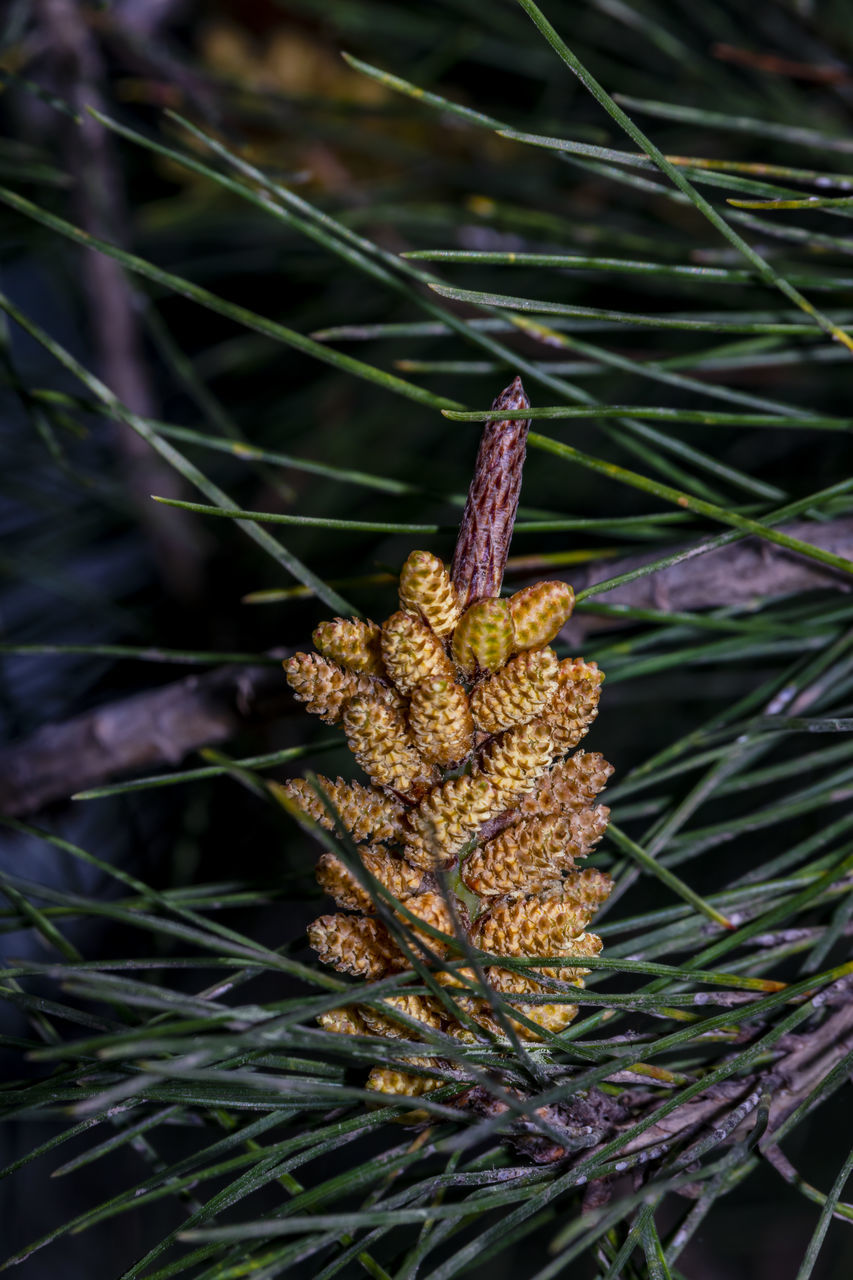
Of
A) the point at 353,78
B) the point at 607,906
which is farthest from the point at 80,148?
the point at 607,906

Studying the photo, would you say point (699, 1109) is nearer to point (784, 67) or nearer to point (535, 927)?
point (535, 927)

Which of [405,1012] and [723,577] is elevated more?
[723,577]

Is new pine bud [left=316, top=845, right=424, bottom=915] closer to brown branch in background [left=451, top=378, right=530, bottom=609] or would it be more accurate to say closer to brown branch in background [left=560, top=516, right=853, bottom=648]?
Answer: brown branch in background [left=451, top=378, right=530, bottom=609]

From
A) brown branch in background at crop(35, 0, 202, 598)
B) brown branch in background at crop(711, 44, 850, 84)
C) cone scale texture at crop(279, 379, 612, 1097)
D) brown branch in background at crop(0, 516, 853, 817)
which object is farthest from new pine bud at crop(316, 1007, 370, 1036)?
brown branch in background at crop(711, 44, 850, 84)

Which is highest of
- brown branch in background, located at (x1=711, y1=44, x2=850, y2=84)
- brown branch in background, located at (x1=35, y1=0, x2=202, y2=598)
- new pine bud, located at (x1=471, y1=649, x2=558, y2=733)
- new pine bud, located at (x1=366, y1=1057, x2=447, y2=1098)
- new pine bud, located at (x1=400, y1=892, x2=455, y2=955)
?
brown branch in background, located at (x1=711, y1=44, x2=850, y2=84)

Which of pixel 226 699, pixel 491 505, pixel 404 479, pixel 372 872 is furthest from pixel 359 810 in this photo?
pixel 404 479

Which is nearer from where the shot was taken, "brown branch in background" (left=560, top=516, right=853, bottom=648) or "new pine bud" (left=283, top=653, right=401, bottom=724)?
"new pine bud" (left=283, top=653, right=401, bottom=724)

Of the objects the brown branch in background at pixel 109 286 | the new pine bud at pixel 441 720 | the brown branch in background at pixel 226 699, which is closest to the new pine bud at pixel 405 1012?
the new pine bud at pixel 441 720

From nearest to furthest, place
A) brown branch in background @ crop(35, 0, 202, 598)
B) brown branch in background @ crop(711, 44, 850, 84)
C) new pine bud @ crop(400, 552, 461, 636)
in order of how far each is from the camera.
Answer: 1. new pine bud @ crop(400, 552, 461, 636)
2. brown branch in background @ crop(711, 44, 850, 84)
3. brown branch in background @ crop(35, 0, 202, 598)
